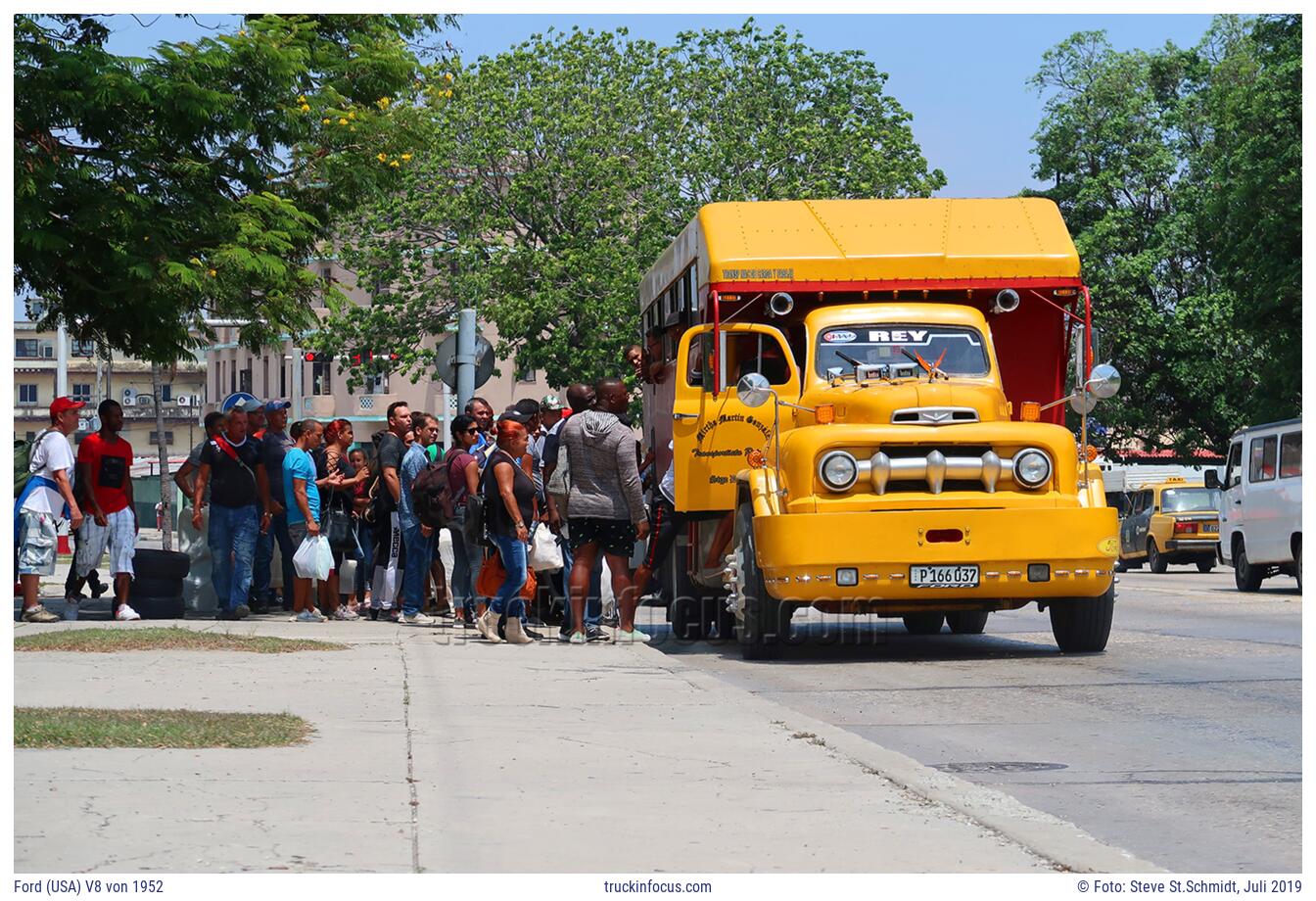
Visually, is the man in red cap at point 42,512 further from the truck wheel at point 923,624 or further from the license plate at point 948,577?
the truck wheel at point 923,624

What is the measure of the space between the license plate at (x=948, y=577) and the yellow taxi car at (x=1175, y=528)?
87.3 feet

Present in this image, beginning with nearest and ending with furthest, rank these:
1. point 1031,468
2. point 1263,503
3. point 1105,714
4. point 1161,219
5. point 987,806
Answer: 1. point 987,806
2. point 1105,714
3. point 1031,468
4. point 1263,503
5. point 1161,219

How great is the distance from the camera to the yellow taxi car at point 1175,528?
38.9 meters

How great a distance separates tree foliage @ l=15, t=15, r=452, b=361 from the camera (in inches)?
617

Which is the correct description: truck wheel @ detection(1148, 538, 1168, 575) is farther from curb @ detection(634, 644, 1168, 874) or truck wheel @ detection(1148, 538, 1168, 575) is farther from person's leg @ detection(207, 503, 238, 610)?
curb @ detection(634, 644, 1168, 874)

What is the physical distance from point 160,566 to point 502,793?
397 inches

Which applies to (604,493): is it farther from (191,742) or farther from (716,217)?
(191,742)

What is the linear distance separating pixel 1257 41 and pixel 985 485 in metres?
31.0

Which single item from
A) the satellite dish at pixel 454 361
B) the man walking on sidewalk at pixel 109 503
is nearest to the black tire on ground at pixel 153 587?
the man walking on sidewalk at pixel 109 503

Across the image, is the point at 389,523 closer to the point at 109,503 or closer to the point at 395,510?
the point at 395,510

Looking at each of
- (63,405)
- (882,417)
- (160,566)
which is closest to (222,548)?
(160,566)

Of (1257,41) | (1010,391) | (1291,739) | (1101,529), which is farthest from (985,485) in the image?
(1257,41)

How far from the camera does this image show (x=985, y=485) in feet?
42.6

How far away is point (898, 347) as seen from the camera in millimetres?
14047
